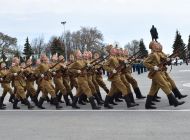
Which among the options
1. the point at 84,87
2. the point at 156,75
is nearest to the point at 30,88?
the point at 84,87

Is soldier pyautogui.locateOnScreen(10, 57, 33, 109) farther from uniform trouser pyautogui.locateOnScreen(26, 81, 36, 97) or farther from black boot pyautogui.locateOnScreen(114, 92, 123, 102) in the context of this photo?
black boot pyautogui.locateOnScreen(114, 92, 123, 102)

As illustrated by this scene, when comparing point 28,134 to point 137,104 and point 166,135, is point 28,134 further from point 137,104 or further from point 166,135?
point 137,104

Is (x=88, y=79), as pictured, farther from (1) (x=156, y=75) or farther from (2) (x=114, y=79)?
(1) (x=156, y=75)

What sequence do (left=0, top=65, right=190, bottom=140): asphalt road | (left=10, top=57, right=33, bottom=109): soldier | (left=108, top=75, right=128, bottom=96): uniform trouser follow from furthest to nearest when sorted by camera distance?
(left=10, top=57, right=33, bottom=109): soldier, (left=108, top=75, right=128, bottom=96): uniform trouser, (left=0, top=65, right=190, bottom=140): asphalt road

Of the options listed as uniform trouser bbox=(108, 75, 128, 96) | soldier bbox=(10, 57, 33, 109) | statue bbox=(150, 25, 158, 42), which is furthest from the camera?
soldier bbox=(10, 57, 33, 109)

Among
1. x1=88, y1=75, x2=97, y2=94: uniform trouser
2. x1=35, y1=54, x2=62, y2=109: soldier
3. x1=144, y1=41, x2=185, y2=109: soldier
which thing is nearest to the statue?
x1=144, y1=41, x2=185, y2=109: soldier

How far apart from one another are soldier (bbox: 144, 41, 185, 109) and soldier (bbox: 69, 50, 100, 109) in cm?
181

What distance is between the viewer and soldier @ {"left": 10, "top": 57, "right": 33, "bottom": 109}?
1650 centimetres

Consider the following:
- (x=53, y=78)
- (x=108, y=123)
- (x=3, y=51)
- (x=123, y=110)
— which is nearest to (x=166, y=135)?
(x=108, y=123)

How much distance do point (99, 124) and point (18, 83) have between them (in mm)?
5458

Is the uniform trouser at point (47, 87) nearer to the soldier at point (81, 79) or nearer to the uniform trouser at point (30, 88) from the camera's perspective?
the soldier at point (81, 79)

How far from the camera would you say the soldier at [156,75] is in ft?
45.6

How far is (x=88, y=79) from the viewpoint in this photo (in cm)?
1578

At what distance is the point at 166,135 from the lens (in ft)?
32.9
